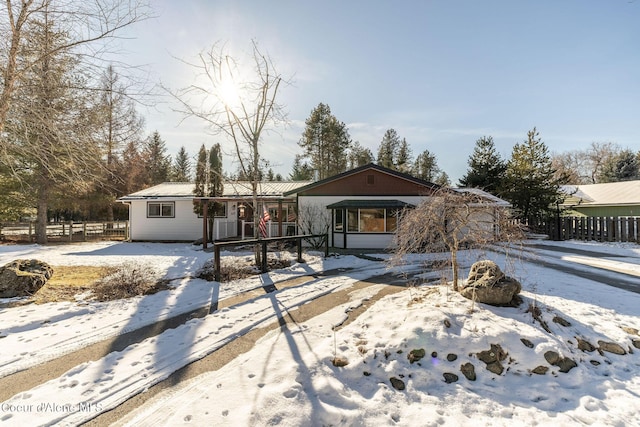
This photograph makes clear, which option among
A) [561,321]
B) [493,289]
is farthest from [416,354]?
[561,321]

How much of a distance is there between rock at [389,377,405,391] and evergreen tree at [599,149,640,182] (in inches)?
1722

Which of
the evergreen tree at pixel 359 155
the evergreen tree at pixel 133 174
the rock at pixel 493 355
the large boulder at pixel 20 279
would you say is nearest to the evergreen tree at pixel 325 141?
the evergreen tree at pixel 359 155

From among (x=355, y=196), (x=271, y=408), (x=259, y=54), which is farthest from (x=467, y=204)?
(x=355, y=196)

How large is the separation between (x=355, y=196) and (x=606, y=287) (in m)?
9.88

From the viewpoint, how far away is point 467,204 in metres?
5.07

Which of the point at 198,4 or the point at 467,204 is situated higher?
the point at 198,4

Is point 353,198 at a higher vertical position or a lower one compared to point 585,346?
higher

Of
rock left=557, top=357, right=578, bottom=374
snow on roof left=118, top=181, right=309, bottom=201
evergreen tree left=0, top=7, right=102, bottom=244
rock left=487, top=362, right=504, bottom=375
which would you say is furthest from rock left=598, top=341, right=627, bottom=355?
snow on roof left=118, top=181, right=309, bottom=201

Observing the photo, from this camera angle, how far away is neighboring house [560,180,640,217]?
18906 mm

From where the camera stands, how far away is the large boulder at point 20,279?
19.0 feet

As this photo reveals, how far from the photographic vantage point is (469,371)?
3.42m

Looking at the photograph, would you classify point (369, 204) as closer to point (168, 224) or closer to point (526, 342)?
point (526, 342)

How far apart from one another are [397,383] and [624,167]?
44837mm

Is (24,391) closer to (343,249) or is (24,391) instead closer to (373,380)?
(373,380)
